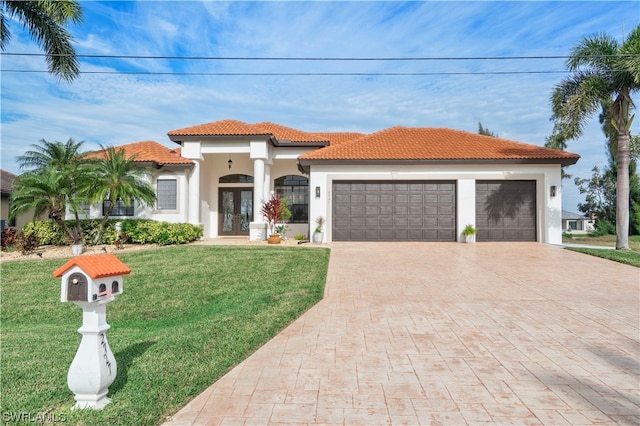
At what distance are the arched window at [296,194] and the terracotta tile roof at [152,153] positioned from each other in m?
4.98

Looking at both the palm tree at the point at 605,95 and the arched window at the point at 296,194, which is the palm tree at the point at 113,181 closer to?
the arched window at the point at 296,194

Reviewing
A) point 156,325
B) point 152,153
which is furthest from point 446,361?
point 152,153

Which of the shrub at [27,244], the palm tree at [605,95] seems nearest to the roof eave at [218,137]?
the shrub at [27,244]

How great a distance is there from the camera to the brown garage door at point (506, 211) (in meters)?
15.8

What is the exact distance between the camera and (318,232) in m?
15.8

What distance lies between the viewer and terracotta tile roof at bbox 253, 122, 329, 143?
18.7 m

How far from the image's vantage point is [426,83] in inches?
590

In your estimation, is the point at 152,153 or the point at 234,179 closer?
the point at 152,153

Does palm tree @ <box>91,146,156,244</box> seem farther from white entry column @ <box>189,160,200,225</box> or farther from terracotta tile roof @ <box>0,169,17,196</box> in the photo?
terracotta tile roof @ <box>0,169,17,196</box>

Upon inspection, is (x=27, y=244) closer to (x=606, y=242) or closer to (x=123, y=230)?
(x=123, y=230)

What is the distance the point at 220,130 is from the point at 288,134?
3936 mm

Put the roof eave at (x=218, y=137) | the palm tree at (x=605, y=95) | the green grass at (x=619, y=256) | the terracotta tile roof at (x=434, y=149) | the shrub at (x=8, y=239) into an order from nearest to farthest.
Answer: the green grass at (x=619, y=256) → the palm tree at (x=605, y=95) → the shrub at (x=8, y=239) → the terracotta tile roof at (x=434, y=149) → the roof eave at (x=218, y=137)
